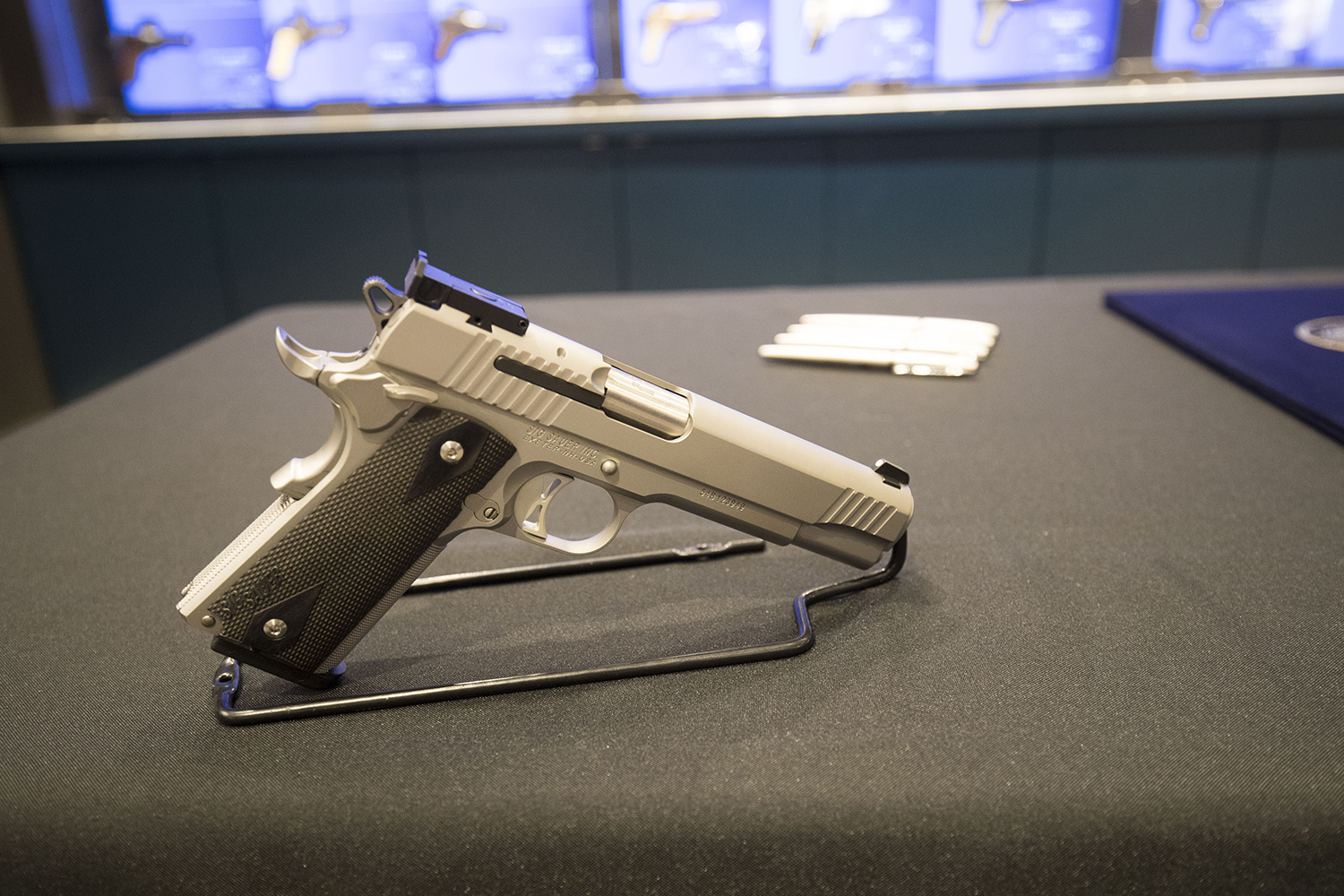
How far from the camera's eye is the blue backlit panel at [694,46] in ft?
10.2

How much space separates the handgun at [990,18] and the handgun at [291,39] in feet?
7.22

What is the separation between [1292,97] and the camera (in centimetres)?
288

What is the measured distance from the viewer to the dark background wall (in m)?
3.08

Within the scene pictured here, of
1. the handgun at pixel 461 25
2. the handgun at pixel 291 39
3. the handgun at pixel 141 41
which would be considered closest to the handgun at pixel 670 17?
the handgun at pixel 461 25

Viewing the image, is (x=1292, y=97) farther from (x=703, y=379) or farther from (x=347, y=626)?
(x=347, y=626)

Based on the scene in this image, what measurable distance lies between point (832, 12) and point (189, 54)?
2.27 meters

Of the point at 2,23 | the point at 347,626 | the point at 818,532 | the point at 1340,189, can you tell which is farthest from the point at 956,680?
the point at 2,23

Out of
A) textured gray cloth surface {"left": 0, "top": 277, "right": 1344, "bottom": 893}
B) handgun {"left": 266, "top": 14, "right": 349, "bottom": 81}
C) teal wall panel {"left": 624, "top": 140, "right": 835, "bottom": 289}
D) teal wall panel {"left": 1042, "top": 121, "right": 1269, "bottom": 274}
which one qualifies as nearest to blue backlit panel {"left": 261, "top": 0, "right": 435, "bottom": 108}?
handgun {"left": 266, "top": 14, "right": 349, "bottom": 81}

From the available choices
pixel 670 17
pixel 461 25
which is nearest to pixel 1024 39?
pixel 670 17

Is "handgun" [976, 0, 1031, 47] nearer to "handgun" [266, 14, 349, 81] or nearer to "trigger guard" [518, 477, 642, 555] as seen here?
"handgun" [266, 14, 349, 81]

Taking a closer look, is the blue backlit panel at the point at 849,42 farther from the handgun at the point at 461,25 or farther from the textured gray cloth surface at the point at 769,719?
the textured gray cloth surface at the point at 769,719

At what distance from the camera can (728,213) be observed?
10.5 ft

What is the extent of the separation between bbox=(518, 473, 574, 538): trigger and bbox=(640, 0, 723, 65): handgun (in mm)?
2784

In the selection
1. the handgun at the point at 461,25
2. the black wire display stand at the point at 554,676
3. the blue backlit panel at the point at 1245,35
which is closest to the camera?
the black wire display stand at the point at 554,676
